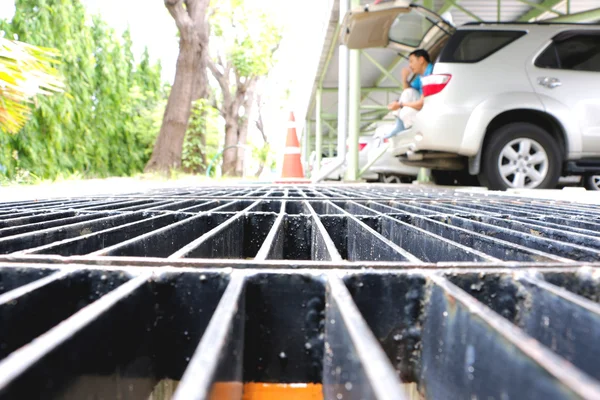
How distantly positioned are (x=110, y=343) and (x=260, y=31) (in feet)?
59.3

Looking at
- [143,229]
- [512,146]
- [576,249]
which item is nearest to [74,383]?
[143,229]

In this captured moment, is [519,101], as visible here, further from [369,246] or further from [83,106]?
[83,106]

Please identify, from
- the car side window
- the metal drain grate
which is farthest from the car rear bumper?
the metal drain grate

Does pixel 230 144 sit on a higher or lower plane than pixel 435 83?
higher

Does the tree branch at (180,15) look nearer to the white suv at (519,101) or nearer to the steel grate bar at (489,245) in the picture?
the white suv at (519,101)

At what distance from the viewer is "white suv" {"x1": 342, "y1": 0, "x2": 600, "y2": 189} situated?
450 cm

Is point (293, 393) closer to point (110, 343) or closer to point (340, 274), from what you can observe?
point (340, 274)

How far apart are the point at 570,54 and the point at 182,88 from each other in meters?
7.89

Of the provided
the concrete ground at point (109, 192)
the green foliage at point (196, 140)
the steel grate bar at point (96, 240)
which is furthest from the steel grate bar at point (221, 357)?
the green foliage at point (196, 140)

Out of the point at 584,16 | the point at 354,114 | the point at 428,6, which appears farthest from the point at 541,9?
the point at 354,114

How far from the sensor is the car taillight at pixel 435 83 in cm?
456

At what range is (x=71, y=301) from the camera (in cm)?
73

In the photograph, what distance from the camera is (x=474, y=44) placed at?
4.63 m

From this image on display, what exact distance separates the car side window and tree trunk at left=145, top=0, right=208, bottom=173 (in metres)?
7.56
